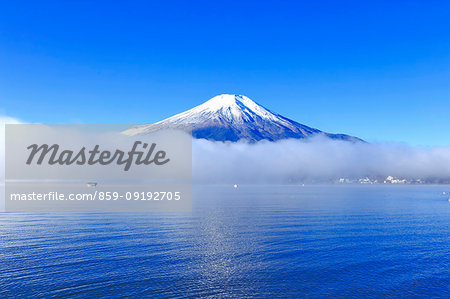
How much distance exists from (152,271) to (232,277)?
23.9ft

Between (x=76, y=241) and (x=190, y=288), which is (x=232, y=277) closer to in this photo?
(x=190, y=288)

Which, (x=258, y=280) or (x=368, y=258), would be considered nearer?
(x=258, y=280)

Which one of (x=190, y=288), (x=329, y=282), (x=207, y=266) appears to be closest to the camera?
(x=190, y=288)

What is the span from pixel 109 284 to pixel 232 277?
33.9ft

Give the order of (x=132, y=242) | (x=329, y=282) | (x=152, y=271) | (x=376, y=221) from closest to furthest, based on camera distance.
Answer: (x=329, y=282)
(x=152, y=271)
(x=132, y=242)
(x=376, y=221)

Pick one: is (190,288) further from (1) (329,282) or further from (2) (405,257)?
(2) (405,257)

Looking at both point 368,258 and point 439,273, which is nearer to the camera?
point 439,273

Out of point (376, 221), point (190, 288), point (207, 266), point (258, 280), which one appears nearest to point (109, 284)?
point (190, 288)

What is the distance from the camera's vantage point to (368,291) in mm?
26688

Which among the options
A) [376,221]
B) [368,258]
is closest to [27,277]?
[368,258]

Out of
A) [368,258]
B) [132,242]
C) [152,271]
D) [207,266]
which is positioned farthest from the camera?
[132,242]

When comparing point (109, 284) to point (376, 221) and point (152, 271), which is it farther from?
point (376, 221)

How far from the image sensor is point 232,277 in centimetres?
2962

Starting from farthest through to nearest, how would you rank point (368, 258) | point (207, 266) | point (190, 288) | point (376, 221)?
1. point (376, 221)
2. point (368, 258)
3. point (207, 266)
4. point (190, 288)
